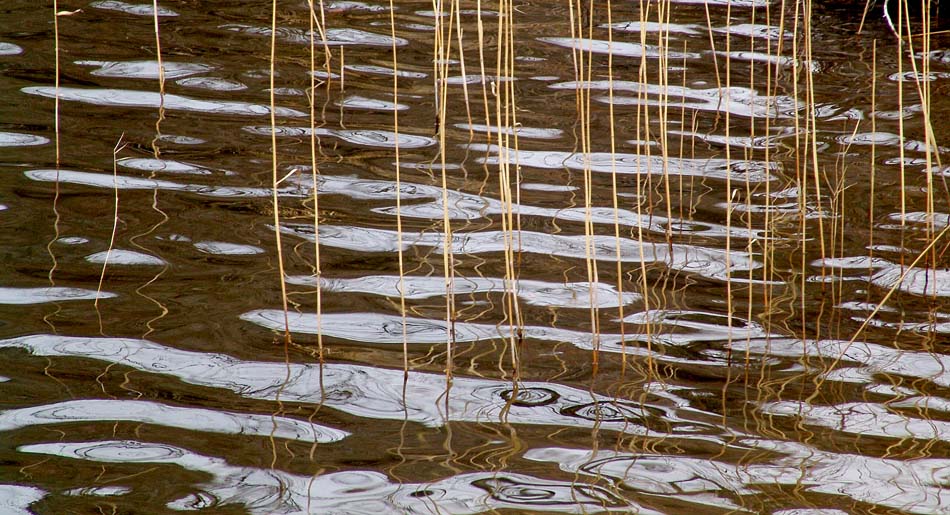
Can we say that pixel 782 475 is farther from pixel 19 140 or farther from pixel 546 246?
pixel 19 140

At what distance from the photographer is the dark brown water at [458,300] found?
8.78 ft

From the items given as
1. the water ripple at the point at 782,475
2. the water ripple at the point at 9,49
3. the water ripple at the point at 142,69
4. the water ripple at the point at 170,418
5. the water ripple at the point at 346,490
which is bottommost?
the water ripple at the point at 782,475

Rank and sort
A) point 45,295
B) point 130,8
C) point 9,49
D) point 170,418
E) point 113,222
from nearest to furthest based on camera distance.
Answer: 1. point 170,418
2. point 45,295
3. point 113,222
4. point 9,49
5. point 130,8

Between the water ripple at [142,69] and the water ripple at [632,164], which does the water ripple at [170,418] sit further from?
the water ripple at [142,69]

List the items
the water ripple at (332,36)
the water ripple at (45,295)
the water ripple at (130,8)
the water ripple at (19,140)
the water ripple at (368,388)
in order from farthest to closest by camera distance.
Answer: the water ripple at (130,8), the water ripple at (332,36), the water ripple at (19,140), the water ripple at (45,295), the water ripple at (368,388)

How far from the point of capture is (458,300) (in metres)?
3.65

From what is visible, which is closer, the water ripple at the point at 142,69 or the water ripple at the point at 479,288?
the water ripple at the point at 479,288

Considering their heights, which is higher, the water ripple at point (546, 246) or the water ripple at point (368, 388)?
the water ripple at point (546, 246)

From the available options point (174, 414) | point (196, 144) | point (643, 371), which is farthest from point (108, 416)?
point (196, 144)

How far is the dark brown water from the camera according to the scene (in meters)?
2.68

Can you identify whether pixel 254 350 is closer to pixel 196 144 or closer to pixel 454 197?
pixel 454 197

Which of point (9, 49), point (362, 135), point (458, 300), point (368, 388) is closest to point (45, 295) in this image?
point (368, 388)

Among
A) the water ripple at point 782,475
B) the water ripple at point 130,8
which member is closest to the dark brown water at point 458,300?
the water ripple at point 782,475

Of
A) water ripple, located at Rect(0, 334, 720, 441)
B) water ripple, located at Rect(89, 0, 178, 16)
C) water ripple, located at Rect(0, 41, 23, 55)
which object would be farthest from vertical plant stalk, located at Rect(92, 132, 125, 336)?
water ripple, located at Rect(89, 0, 178, 16)
